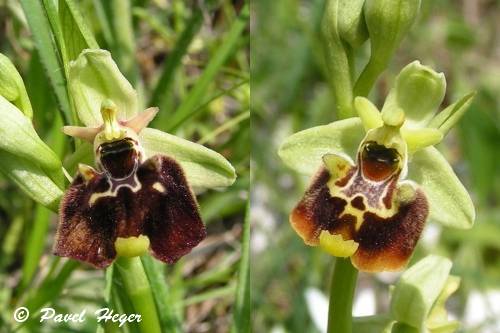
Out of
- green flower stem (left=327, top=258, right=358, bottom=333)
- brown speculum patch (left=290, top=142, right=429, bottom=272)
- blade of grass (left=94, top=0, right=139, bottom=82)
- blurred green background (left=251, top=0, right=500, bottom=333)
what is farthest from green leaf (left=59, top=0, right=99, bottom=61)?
blurred green background (left=251, top=0, right=500, bottom=333)

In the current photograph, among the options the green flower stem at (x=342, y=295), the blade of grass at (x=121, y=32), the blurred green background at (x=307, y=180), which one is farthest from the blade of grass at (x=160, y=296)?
the blurred green background at (x=307, y=180)

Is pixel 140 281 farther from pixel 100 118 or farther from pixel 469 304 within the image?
pixel 469 304

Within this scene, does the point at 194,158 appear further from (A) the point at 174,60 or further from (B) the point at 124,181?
(A) the point at 174,60

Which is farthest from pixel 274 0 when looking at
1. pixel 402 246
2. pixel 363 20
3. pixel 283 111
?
pixel 402 246

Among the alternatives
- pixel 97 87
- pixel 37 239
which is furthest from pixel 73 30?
pixel 37 239

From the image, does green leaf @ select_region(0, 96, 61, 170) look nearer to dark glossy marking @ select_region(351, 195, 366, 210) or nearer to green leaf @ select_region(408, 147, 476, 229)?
dark glossy marking @ select_region(351, 195, 366, 210)

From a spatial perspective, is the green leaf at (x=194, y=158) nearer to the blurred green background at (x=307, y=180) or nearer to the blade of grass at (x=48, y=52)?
the blade of grass at (x=48, y=52)

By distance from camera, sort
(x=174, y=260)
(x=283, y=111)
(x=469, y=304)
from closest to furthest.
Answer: (x=174, y=260) < (x=469, y=304) < (x=283, y=111)
